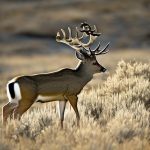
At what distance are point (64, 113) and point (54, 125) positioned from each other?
4.39 ft

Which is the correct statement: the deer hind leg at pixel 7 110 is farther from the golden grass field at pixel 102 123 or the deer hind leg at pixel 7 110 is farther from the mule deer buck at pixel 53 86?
the golden grass field at pixel 102 123

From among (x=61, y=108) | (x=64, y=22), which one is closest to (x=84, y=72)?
(x=61, y=108)

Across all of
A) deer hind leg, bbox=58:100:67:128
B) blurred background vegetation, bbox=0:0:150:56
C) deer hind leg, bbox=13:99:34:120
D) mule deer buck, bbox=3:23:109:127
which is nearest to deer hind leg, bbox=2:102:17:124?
mule deer buck, bbox=3:23:109:127

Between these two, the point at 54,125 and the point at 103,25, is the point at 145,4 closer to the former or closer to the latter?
the point at 103,25

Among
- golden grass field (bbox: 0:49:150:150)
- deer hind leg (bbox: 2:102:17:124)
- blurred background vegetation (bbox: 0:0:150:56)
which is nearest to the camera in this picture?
golden grass field (bbox: 0:49:150:150)

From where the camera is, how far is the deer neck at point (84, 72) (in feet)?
40.4

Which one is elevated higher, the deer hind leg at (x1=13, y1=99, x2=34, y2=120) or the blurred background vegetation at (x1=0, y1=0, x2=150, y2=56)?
the blurred background vegetation at (x1=0, y1=0, x2=150, y2=56)

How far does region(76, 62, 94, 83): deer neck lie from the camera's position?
12.3 metres

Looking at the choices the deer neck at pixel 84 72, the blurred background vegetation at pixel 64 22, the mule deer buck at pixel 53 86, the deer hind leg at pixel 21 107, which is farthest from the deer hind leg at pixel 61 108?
the blurred background vegetation at pixel 64 22

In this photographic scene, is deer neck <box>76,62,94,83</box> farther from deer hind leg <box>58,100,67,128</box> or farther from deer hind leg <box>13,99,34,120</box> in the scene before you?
deer hind leg <box>13,99,34,120</box>

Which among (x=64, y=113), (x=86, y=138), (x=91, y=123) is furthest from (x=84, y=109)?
(x=86, y=138)

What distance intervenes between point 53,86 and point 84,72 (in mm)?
764

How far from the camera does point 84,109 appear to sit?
13.1 meters

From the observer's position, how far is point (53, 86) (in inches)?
465
